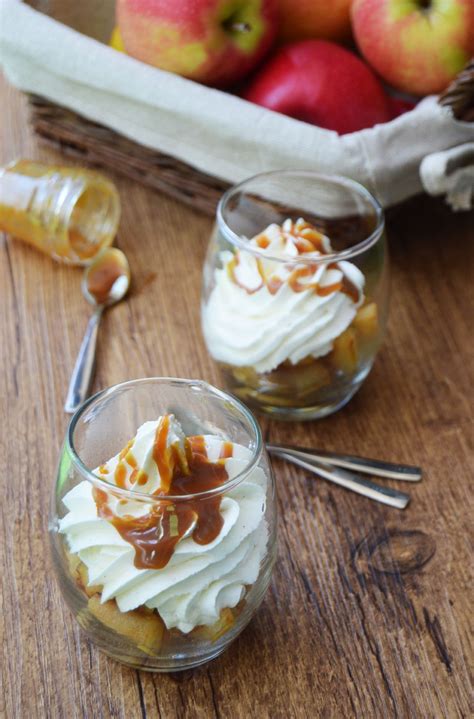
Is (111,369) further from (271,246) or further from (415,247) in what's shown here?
(415,247)

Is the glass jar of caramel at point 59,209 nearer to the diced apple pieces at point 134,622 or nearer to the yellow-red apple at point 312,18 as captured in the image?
the yellow-red apple at point 312,18

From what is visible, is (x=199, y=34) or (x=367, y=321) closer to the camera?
(x=367, y=321)

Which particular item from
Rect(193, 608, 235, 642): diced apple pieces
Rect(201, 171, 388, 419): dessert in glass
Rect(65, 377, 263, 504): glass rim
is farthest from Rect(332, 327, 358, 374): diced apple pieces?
Rect(193, 608, 235, 642): diced apple pieces

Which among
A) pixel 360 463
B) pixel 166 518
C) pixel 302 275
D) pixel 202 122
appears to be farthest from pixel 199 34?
pixel 166 518

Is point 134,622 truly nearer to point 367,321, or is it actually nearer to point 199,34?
point 367,321

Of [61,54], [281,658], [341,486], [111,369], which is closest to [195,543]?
[281,658]

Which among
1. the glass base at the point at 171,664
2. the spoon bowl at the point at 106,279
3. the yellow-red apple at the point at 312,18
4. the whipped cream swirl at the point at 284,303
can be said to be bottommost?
the spoon bowl at the point at 106,279

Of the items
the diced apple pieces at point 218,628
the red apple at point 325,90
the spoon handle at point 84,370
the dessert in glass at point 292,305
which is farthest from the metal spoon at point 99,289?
the diced apple pieces at point 218,628
